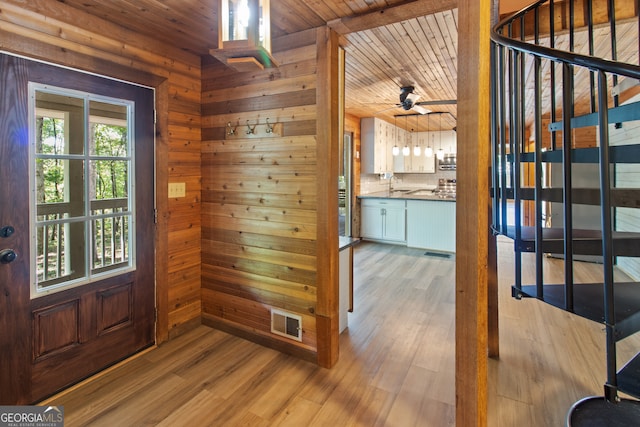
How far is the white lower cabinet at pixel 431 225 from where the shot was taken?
573cm

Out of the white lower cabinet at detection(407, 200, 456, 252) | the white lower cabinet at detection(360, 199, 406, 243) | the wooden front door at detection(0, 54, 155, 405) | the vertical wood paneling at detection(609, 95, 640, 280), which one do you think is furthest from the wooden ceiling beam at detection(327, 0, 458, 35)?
the white lower cabinet at detection(360, 199, 406, 243)

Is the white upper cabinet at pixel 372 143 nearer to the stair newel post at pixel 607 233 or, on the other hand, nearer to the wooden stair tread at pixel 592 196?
the wooden stair tread at pixel 592 196

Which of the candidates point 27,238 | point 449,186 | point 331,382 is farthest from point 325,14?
point 449,186

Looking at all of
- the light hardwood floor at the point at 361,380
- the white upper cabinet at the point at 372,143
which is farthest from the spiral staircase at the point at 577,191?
the white upper cabinet at the point at 372,143

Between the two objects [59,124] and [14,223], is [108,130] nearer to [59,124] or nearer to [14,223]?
[59,124]

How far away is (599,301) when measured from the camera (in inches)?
56.4

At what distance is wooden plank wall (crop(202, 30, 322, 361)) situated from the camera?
98.3 inches

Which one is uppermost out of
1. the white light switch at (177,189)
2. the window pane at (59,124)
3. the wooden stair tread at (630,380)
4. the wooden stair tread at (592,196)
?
the window pane at (59,124)

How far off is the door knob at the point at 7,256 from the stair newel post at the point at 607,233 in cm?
287

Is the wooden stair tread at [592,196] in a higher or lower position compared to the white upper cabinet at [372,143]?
lower

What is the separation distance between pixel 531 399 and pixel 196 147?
3.14 metres

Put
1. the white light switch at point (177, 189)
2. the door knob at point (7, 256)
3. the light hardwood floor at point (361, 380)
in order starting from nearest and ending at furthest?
the door knob at point (7, 256) < the light hardwood floor at point (361, 380) < the white light switch at point (177, 189)

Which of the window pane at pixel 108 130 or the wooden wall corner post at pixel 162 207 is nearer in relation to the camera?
the window pane at pixel 108 130

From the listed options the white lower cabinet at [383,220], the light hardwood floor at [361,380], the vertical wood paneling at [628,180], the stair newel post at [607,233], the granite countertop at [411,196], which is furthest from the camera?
the white lower cabinet at [383,220]
